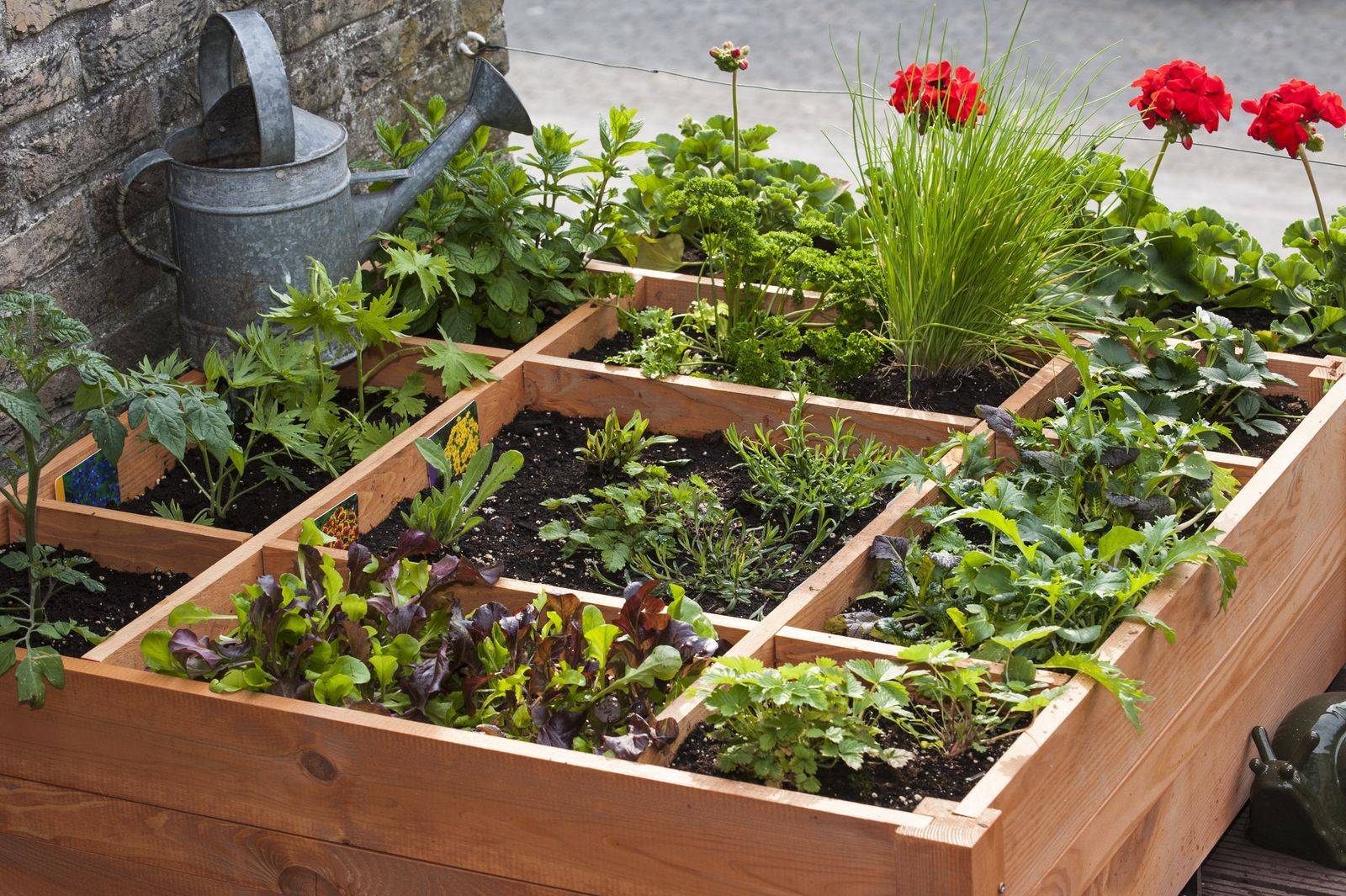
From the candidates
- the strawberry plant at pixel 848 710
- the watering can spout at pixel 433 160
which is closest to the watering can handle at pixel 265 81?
the watering can spout at pixel 433 160

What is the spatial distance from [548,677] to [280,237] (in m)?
1.13

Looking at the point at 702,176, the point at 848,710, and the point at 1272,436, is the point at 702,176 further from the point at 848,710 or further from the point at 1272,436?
the point at 848,710

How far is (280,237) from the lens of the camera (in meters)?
2.68

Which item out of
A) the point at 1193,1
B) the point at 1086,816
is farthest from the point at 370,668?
the point at 1193,1

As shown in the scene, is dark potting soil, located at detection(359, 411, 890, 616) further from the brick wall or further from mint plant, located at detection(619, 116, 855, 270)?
the brick wall

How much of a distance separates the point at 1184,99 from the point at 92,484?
6.74ft

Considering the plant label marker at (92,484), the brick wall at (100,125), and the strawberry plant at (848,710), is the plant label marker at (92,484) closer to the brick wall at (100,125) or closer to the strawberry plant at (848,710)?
the brick wall at (100,125)

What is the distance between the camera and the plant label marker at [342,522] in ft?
7.77

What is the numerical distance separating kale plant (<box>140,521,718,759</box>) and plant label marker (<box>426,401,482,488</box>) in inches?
24.1

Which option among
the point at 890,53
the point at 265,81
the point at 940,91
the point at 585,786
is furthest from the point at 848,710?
the point at 890,53

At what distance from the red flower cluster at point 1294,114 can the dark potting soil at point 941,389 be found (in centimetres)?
67

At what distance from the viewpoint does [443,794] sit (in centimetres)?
181

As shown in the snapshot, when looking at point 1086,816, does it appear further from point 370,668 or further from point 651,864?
point 370,668

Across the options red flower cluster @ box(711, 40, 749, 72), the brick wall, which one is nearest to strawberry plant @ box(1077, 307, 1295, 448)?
red flower cluster @ box(711, 40, 749, 72)
